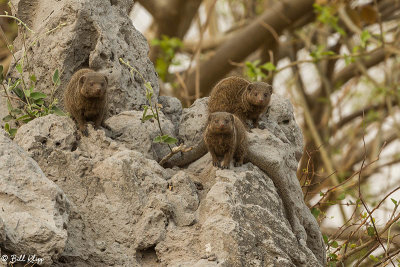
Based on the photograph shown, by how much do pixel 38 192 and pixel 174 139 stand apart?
4.58ft

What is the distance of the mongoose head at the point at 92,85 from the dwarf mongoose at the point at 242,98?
1.17 meters

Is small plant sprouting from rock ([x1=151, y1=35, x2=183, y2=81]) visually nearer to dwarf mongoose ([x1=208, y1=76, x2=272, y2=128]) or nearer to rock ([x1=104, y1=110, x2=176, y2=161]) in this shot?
dwarf mongoose ([x1=208, y1=76, x2=272, y2=128])

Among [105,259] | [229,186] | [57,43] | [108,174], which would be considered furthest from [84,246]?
[57,43]

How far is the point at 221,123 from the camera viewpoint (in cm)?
584

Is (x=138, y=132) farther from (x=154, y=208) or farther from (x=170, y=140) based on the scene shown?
(x=154, y=208)

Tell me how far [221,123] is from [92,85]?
1.06 metres

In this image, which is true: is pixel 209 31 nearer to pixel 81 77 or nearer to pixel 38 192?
pixel 81 77

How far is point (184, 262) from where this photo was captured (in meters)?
4.76

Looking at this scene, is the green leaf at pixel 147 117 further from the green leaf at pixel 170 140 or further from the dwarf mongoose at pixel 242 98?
the dwarf mongoose at pixel 242 98

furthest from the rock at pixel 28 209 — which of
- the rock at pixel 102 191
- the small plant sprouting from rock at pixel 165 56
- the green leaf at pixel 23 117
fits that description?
the small plant sprouting from rock at pixel 165 56

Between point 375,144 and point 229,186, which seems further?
point 375,144

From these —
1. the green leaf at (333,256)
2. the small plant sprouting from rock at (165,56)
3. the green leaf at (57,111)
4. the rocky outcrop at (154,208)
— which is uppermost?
the small plant sprouting from rock at (165,56)

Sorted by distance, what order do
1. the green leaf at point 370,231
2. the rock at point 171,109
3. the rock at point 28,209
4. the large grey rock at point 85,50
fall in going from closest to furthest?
the rock at point 28,209 < the large grey rock at point 85,50 < the rock at point 171,109 < the green leaf at point 370,231

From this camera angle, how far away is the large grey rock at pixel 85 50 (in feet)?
19.8
